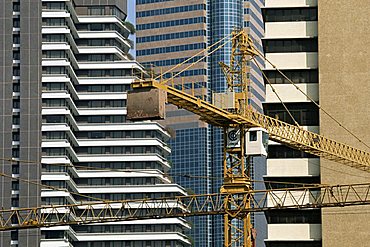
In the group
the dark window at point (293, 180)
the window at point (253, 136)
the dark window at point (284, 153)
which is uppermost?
the window at point (253, 136)

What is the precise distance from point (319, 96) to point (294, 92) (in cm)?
429

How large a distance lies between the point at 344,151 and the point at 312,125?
699 cm

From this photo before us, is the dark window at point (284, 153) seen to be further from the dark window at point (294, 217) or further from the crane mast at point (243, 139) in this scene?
the dark window at point (294, 217)

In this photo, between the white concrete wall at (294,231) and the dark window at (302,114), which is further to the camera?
the dark window at (302,114)

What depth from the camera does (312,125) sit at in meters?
147

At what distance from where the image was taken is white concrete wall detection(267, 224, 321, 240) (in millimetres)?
143375

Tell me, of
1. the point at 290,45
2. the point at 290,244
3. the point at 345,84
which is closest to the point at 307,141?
the point at 345,84

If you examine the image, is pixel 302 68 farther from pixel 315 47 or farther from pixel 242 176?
pixel 242 176

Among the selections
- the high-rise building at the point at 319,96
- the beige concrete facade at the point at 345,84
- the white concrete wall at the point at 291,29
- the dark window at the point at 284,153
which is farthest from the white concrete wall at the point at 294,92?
the white concrete wall at the point at 291,29

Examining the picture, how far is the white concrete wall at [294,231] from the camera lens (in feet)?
470

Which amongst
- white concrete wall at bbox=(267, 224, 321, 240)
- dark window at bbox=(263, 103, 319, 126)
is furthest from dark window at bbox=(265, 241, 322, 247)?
dark window at bbox=(263, 103, 319, 126)

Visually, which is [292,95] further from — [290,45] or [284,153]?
[284,153]

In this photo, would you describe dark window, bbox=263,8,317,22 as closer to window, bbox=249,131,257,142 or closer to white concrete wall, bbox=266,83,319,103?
white concrete wall, bbox=266,83,319,103

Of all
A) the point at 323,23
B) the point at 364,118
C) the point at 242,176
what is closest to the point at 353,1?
the point at 323,23
